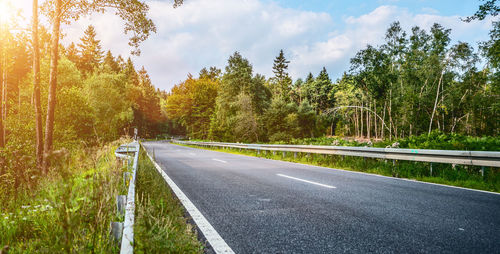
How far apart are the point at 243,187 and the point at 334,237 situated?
3.24 meters

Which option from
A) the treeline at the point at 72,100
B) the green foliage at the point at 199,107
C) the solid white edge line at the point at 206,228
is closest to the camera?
the solid white edge line at the point at 206,228

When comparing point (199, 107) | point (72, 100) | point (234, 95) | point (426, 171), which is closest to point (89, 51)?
point (199, 107)

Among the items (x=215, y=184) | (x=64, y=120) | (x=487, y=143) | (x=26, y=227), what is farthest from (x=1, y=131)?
(x=487, y=143)

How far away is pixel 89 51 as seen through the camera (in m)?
53.4

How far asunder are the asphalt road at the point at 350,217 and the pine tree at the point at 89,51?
189 ft

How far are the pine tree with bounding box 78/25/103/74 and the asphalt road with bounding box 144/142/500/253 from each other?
57.6 m

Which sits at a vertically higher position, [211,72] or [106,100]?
[211,72]

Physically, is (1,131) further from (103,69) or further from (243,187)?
(103,69)

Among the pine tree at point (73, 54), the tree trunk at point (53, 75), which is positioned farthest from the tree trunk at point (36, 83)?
the pine tree at point (73, 54)

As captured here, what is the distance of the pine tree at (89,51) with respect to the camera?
52513 millimetres

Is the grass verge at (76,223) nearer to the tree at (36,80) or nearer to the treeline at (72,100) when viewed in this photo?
Result: the treeline at (72,100)

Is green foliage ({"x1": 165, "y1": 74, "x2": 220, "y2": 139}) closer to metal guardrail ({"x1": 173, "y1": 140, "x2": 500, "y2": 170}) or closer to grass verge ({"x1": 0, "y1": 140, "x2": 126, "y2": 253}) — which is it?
metal guardrail ({"x1": 173, "y1": 140, "x2": 500, "y2": 170})

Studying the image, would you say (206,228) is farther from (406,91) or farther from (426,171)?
(406,91)

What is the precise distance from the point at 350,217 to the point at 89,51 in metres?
62.8
